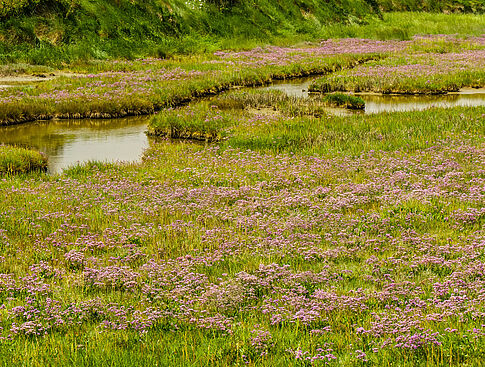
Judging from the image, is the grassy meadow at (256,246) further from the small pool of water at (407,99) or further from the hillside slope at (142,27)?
the hillside slope at (142,27)

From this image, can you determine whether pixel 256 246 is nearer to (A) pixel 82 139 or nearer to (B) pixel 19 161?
(B) pixel 19 161

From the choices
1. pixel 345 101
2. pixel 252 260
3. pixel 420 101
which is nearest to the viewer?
pixel 252 260

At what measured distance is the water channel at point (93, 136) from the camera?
2189 cm

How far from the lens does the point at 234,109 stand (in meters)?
27.3

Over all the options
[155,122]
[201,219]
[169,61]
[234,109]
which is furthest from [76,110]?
[201,219]

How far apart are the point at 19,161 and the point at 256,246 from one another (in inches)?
443

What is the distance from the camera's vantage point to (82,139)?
2488cm

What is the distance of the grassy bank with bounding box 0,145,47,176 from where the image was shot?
61.4 ft

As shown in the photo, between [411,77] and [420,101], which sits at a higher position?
[411,77]

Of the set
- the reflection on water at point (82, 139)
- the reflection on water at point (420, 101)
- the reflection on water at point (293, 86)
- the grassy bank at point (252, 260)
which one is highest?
the reflection on water at point (293, 86)

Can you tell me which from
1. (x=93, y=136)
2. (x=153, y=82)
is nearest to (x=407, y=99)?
(x=153, y=82)

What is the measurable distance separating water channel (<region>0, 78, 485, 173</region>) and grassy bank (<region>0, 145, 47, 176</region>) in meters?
0.44

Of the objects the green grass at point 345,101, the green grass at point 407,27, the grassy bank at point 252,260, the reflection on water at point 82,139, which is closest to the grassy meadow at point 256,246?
the grassy bank at point 252,260

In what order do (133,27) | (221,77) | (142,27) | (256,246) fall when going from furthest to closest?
(142,27), (133,27), (221,77), (256,246)
